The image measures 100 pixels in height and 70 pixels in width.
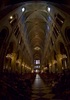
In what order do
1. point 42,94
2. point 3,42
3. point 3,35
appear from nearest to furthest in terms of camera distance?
point 42,94, point 3,42, point 3,35

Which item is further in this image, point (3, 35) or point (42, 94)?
point (3, 35)

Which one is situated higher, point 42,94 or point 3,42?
point 3,42

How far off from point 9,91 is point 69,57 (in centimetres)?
1315

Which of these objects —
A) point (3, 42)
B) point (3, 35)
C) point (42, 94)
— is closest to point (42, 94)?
point (42, 94)

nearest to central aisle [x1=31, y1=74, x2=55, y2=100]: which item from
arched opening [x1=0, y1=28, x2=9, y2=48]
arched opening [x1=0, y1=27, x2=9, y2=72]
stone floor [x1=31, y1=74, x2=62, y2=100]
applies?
stone floor [x1=31, y1=74, x2=62, y2=100]

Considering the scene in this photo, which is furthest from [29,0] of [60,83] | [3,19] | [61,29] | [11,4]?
[60,83]

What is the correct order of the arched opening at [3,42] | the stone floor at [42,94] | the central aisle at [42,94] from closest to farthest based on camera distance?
1. the stone floor at [42,94]
2. the central aisle at [42,94]
3. the arched opening at [3,42]

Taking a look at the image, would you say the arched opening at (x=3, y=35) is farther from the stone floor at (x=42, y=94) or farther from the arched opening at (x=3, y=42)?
the stone floor at (x=42, y=94)

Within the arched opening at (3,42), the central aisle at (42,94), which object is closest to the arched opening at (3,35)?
the arched opening at (3,42)

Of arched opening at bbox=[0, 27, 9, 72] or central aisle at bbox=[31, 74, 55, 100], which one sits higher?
arched opening at bbox=[0, 27, 9, 72]

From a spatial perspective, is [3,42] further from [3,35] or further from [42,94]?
[42,94]

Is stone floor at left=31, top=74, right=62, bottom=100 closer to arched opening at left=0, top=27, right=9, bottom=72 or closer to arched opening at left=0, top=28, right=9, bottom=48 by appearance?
arched opening at left=0, top=27, right=9, bottom=72

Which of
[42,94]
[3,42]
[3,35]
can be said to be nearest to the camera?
[42,94]

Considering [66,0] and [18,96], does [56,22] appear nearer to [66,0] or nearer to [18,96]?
[66,0]
